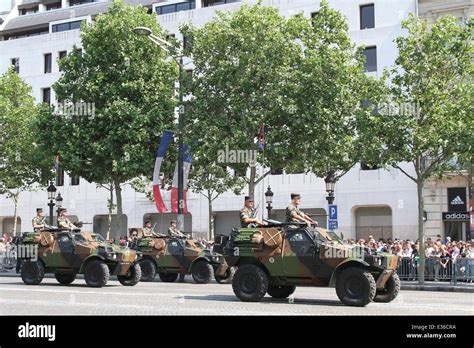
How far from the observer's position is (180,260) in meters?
24.9

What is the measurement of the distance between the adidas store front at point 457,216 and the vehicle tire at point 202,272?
60.6ft

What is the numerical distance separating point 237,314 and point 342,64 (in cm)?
1816

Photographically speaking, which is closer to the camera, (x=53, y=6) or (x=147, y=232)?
(x=147, y=232)

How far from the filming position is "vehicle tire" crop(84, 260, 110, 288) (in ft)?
67.1

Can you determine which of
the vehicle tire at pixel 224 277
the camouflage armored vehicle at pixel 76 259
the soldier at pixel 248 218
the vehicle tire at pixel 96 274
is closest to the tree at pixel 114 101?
the vehicle tire at pixel 224 277

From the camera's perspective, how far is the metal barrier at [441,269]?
23.9 m

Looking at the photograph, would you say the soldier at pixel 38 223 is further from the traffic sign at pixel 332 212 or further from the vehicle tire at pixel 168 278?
the traffic sign at pixel 332 212

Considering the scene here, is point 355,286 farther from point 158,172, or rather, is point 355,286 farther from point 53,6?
point 53,6

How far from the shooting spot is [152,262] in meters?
25.3

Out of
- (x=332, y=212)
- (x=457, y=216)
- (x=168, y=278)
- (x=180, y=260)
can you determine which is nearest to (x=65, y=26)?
(x=457, y=216)

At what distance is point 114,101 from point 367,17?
718 inches

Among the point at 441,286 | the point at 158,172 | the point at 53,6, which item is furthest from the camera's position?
the point at 53,6

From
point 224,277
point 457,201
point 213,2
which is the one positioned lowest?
point 224,277

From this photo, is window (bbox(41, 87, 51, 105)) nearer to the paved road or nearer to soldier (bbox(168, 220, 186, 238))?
soldier (bbox(168, 220, 186, 238))
